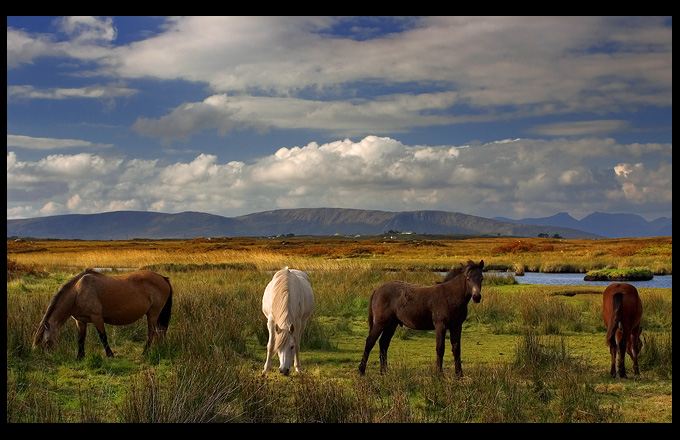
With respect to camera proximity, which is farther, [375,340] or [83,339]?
[83,339]

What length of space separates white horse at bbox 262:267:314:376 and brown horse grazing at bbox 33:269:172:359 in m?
2.31

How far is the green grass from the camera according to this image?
6.44m

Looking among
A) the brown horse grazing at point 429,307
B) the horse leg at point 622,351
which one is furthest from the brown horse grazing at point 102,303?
the horse leg at point 622,351

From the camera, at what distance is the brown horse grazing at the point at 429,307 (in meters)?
8.59

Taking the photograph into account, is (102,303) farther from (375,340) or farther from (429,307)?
(429,307)

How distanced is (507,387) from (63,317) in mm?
7034

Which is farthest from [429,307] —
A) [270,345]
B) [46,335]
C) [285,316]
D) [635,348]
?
[46,335]

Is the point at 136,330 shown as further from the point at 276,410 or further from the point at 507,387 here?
the point at 507,387

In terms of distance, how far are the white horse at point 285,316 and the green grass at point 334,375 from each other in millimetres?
327

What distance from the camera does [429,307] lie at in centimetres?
878

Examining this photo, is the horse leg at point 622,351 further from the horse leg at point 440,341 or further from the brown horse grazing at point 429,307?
the horse leg at point 440,341

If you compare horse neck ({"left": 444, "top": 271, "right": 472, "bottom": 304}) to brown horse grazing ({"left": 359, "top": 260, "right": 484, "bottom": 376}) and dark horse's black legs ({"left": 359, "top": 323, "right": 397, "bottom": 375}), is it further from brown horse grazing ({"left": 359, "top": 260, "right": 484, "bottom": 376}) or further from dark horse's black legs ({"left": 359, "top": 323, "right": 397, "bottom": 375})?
dark horse's black legs ({"left": 359, "top": 323, "right": 397, "bottom": 375})

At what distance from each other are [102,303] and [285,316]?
339cm
